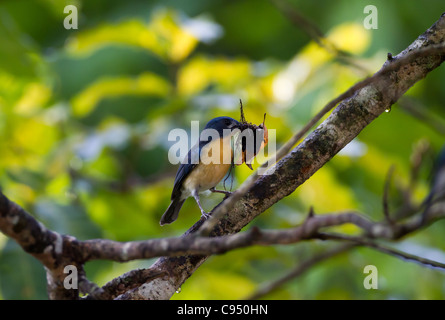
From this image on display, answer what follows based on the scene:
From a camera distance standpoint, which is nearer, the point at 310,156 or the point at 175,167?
the point at 310,156

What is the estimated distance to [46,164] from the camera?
387 cm

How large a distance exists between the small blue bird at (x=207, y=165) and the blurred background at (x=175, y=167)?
243 mm

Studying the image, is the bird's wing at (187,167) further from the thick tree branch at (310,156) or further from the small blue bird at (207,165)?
the thick tree branch at (310,156)

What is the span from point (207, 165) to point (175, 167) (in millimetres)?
1329

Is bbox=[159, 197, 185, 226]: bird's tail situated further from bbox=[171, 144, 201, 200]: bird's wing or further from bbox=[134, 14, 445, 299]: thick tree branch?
bbox=[134, 14, 445, 299]: thick tree branch

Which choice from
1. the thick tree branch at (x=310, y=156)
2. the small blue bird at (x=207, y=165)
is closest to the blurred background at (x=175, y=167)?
the small blue bird at (x=207, y=165)

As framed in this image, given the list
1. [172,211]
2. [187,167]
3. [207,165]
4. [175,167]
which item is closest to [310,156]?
[207,165]

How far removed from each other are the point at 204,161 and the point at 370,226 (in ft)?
5.39

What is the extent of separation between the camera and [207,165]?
109 inches

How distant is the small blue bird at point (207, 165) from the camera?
2.65 meters

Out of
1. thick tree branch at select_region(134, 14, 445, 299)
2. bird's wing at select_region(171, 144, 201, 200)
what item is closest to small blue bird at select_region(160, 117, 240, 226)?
bird's wing at select_region(171, 144, 201, 200)

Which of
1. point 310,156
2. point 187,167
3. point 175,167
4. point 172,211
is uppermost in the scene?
point 175,167

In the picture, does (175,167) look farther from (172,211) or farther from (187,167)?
(187,167)

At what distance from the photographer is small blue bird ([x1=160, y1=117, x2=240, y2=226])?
2650mm
